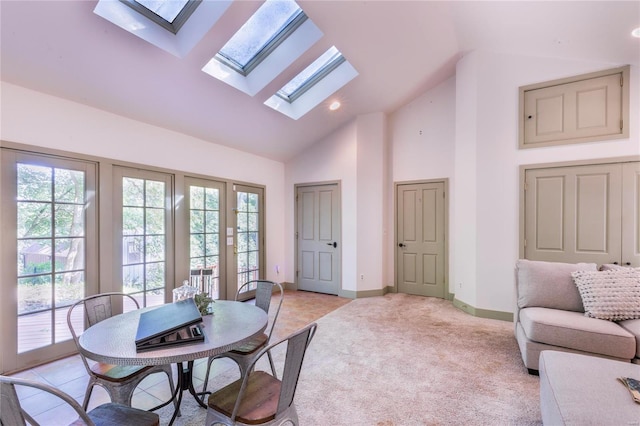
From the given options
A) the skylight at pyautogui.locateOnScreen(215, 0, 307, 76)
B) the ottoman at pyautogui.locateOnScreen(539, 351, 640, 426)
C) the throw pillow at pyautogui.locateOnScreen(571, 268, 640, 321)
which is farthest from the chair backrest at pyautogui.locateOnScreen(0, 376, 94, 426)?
the throw pillow at pyautogui.locateOnScreen(571, 268, 640, 321)

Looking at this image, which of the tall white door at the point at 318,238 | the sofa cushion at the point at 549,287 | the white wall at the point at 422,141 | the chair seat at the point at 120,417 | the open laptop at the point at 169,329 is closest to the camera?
the chair seat at the point at 120,417

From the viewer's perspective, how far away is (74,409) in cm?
120

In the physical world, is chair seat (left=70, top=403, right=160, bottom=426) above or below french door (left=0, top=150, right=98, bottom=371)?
below

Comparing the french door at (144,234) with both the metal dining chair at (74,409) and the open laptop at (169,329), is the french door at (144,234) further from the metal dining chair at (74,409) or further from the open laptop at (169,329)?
the metal dining chair at (74,409)

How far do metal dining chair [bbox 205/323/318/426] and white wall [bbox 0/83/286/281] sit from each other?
2.87 m

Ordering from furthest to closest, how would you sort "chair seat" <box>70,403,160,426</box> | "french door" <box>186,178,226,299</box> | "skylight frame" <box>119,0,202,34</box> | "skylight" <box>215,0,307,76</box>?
1. "french door" <box>186,178,226,299</box>
2. "skylight" <box>215,0,307,76</box>
3. "skylight frame" <box>119,0,202,34</box>
4. "chair seat" <box>70,403,160,426</box>

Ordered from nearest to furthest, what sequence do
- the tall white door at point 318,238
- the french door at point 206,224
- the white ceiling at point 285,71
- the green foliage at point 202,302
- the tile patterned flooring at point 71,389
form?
the green foliage at point 202,302 → the tile patterned flooring at point 71,389 → the white ceiling at point 285,71 → the french door at point 206,224 → the tall white door at point 318,238

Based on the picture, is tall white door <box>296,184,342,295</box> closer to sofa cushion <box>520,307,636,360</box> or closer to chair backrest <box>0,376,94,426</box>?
sofa cushion <box>520,307,636,360</box>

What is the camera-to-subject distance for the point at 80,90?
2840 mm

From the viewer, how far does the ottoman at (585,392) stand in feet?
4.49

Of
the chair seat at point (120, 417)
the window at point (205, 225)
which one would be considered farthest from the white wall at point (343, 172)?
the chair seat at point (120, 417)

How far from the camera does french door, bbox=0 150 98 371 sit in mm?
2561

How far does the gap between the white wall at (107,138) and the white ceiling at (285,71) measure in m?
0.12

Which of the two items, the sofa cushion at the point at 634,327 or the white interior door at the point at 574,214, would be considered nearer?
the sofa cushion at the point at 634,327
